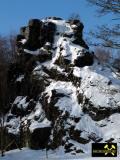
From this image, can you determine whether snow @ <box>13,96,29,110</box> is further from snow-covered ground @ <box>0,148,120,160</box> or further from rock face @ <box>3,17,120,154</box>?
snow-covered ground @ <box>0,148,120,160</box>

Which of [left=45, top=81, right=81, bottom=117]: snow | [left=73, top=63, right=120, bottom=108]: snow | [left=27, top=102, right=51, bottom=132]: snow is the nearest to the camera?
[left=73, top=63, right=120, bottom=108]: snow

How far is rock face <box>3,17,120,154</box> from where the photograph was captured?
31.8 metres

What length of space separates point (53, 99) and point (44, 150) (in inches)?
162

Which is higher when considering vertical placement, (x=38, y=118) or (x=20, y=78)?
(x=20, y=78)

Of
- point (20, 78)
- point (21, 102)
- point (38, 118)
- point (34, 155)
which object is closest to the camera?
point (34, 155)

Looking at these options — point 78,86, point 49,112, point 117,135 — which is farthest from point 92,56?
point 117,135

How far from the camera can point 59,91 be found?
3444cm

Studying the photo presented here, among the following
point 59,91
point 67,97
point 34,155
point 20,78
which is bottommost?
point 34,155

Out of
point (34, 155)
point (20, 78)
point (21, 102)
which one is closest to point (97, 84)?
point (34, 155)

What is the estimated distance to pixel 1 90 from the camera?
1554 inches

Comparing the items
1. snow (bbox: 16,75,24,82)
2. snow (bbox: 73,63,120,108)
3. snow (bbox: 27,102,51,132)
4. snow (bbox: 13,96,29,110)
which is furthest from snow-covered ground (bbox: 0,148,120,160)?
snow (bbox: 16,75,24,82)

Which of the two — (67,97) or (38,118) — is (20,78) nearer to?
(38,118)

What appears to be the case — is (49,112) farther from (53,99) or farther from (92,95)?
(92,95)

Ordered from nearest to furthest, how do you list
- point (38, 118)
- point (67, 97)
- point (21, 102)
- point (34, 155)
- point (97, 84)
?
point (34, 155), point (97, 84), point (38, 118), point (67, 97), point (21, 102)
